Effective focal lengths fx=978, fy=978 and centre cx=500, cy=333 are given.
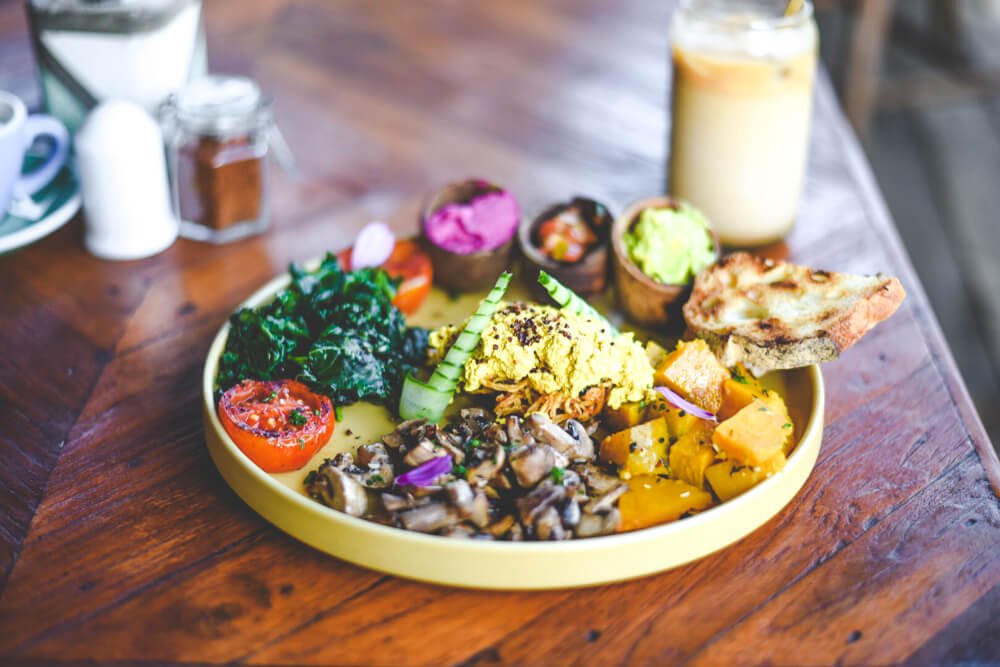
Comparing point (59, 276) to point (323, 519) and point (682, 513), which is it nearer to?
point (323, 519)

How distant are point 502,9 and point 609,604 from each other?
7.55 feet

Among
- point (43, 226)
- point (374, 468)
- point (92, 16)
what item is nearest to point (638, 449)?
point (374, 468)

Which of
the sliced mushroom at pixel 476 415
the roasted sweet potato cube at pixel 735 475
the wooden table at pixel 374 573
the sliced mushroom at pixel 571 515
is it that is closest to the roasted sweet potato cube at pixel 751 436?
the roasted sweet potato cube at pixel 735 475

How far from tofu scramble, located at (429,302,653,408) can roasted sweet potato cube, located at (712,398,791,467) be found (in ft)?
0.52

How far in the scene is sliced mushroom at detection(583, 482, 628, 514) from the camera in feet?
4.39

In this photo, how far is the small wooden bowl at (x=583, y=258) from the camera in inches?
71.6

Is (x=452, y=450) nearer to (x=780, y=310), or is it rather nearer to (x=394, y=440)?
(x=394, y=440)

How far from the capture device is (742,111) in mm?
1988

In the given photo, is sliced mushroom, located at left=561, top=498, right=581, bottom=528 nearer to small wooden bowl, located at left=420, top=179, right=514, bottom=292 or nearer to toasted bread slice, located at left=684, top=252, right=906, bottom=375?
toasted bread slice, located at left=684, top=252, right=906, bottom=375

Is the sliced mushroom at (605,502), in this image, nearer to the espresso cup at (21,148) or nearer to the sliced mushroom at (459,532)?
the sliced mushroom at (459,532)

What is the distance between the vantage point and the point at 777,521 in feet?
4.73

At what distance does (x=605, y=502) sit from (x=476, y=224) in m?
0.75

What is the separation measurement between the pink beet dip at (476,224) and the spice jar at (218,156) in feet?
1.52

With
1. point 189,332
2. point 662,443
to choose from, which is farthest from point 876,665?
point 189,332
